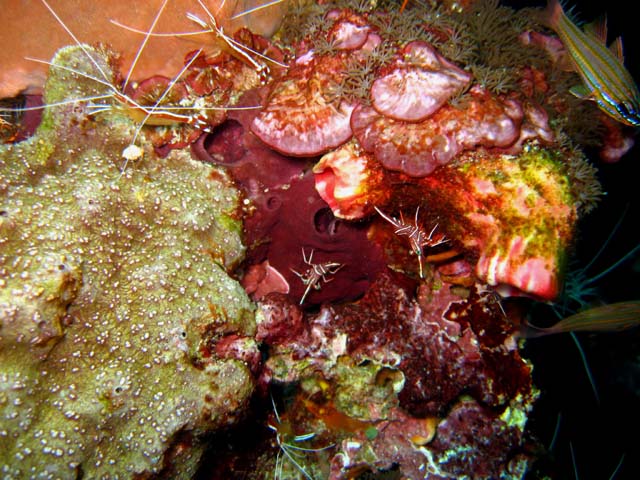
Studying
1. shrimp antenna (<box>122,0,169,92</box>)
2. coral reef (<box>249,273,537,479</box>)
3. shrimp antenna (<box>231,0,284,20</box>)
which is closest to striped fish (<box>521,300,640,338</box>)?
coral reef (<box>249,273,537,479</box>)

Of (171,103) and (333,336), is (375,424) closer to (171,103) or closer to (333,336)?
(333,336)

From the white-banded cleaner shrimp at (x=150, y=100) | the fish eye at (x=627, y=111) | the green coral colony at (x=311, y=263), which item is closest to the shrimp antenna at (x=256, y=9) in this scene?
the green coral colony at (x=311, y=263)

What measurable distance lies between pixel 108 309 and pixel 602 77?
171 inches

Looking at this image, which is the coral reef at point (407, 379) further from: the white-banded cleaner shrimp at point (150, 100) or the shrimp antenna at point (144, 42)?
the shrimp antenna at point (144, 42)

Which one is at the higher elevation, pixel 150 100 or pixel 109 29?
pixel 109 29

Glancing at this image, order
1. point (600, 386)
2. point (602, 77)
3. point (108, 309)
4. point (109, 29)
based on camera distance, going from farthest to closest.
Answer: point (600, 386), point (109, 29), point (602, 77), point (108, 309)

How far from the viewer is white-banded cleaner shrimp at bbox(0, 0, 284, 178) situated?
3.02 meters

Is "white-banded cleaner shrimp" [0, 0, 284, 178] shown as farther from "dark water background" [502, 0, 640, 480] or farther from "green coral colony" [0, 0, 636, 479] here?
"dark water background" [502, 0, 640, 480]

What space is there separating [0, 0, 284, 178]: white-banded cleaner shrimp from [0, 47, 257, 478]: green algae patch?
11cm

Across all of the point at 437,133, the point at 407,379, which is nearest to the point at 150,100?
the point at 437,133

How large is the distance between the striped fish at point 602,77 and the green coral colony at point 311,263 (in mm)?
221

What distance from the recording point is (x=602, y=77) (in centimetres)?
281

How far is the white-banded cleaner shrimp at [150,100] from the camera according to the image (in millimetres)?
3021

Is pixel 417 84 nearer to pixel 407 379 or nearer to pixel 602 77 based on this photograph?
pixel 602 77
